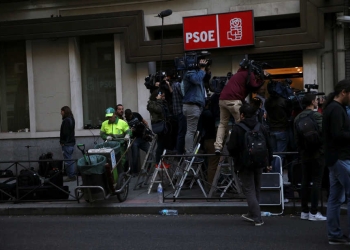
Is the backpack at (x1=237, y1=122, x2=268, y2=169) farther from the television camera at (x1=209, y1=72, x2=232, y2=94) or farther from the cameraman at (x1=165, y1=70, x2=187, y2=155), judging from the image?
the cameraman at (x1=165, y1=70, x2=187, y2=155)

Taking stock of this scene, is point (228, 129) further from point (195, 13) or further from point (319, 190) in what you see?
point (195, 13)

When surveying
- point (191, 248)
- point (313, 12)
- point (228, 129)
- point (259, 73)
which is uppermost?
point (313, 12)

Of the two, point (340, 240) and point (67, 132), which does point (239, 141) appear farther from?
point (67, 132)

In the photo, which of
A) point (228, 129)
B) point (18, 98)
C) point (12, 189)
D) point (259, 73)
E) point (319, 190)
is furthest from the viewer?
point (18, 98)

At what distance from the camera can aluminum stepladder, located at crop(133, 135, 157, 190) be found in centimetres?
1068

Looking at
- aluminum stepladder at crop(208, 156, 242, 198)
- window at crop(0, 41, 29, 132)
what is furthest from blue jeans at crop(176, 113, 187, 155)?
window at crop(0, 41, 29, 132)

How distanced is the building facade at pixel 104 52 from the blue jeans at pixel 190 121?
3.88m

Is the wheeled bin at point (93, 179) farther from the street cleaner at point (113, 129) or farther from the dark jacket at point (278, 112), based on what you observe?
the dark jacket at point (278, 112)

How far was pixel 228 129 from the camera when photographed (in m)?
9.21

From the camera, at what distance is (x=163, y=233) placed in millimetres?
7246

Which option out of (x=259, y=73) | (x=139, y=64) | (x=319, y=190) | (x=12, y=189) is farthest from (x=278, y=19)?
(x=12, y=189)

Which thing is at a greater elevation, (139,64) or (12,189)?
(139,64)

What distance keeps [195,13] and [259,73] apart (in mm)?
5187

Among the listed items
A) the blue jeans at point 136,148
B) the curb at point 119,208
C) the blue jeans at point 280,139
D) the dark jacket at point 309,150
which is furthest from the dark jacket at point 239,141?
the blue jeans at point 136,148
